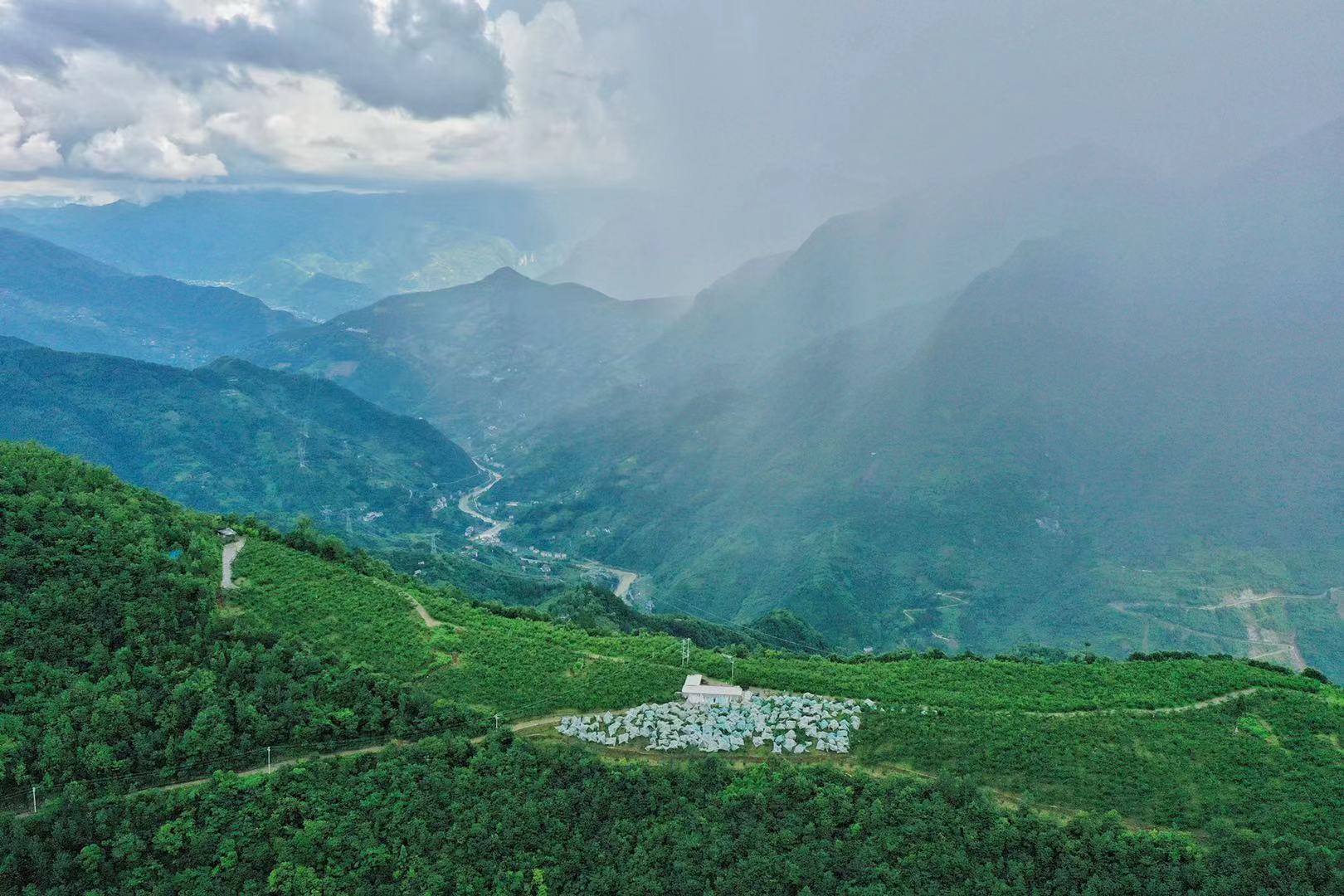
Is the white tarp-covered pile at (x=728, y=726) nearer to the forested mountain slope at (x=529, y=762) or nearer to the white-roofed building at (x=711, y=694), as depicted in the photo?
the white-roofed building at (x=711, y=694)

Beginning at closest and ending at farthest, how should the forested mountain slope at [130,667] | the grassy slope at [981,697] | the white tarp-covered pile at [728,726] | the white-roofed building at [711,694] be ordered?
the forested mountain slope at [130,667] < the grassy slope at [981,697] < the white tarp-covered pile at [728,726] < the white-roofed building at [711,694]

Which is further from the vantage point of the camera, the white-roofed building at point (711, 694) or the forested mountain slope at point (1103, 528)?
the forested mountain slope at point (1103, 528)

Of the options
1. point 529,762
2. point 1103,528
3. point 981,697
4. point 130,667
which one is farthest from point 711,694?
point 1103,528

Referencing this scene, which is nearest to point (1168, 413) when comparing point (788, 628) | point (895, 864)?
point (788, 628)

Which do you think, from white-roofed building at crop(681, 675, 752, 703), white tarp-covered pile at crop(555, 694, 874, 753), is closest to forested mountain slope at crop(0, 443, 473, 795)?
white tarp-covered pile at crop(555, 694, 874, 753)

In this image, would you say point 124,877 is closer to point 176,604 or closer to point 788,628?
point 176,604

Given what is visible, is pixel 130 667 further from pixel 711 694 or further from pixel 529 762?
pixel 711 694

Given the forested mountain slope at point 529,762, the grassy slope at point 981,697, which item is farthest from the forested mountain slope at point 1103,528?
the forested mountain slope at point 529,762
